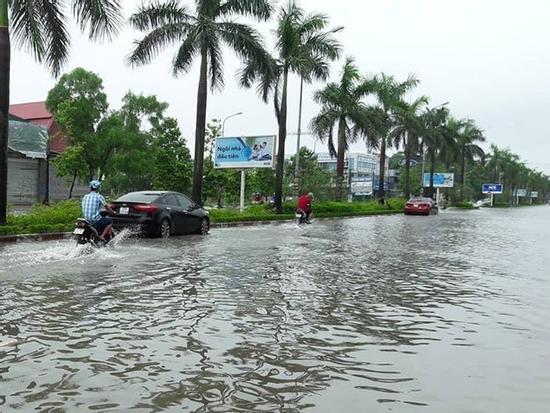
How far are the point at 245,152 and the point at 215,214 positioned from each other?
24.4 feet

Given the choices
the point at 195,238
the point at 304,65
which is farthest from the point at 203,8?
the point at 195,238

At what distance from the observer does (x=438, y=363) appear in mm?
5184

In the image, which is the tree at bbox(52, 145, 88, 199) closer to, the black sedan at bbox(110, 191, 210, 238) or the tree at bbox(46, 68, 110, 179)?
the tree at bbox(46, 68, 110, 179)

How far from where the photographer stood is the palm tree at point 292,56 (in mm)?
30031

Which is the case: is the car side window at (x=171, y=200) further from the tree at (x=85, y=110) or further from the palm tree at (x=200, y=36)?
the tree at (x=85, y=110)

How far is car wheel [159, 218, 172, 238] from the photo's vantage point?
635 inches

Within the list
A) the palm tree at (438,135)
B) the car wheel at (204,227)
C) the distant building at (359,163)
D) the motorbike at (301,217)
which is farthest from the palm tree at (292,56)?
the distant building at (359,163)

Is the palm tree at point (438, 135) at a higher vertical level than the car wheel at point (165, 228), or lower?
higher

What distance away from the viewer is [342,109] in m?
39.1

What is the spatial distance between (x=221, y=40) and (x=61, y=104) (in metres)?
14.6

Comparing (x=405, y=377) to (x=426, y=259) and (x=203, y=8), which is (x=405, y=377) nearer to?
(x=426, y=259)

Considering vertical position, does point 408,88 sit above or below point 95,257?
above

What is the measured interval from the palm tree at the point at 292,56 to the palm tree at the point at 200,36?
4.56 m

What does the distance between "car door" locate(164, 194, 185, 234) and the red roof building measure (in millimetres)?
25665
